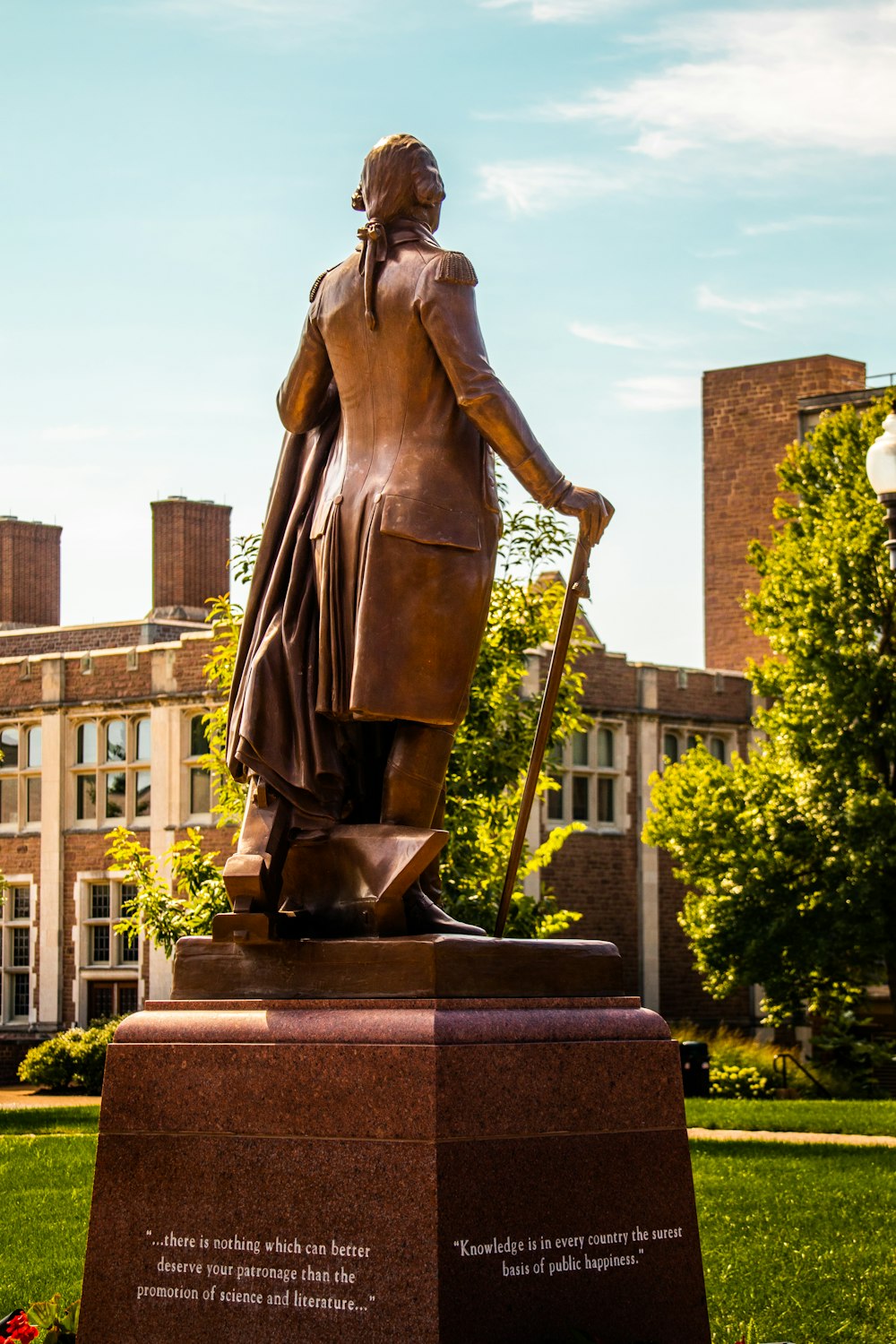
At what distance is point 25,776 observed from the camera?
39.8 meters

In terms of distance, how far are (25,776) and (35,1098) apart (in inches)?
368

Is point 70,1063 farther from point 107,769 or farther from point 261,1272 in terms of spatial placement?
point 261,1272

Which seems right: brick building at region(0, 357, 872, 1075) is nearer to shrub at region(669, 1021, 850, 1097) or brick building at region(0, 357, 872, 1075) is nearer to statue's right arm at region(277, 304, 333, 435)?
shrub at region(669, 1021, 850, 1097)

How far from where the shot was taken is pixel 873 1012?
37.9 metres

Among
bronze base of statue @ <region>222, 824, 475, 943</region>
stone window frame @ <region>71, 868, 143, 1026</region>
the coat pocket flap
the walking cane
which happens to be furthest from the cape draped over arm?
stone window frame @ <region>71, 868, 143, 1026</region>

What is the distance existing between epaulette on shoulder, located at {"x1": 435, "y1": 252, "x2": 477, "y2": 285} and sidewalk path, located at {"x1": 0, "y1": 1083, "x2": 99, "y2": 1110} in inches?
800

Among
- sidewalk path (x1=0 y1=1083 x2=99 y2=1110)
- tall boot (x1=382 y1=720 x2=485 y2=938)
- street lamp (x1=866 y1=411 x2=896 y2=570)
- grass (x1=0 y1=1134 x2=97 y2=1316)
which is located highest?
street lamp (x1=866 y1=411 x2=896 y2=570)

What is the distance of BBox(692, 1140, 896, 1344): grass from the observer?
29.4 ft

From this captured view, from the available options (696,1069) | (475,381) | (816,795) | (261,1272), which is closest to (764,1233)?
(261,1272)

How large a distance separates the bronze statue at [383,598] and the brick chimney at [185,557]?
4156cm

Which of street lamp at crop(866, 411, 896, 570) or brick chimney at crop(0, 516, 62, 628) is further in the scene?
brick chimney at crop(0, 516, 62, 628)

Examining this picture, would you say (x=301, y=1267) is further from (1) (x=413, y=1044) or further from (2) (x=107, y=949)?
(2) (x=107, y=949)

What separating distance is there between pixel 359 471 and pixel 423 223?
3.06 feet

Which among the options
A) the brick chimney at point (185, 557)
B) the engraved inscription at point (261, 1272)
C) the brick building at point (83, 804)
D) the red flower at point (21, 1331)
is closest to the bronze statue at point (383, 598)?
the engraved inscription at point (261, 1272)
